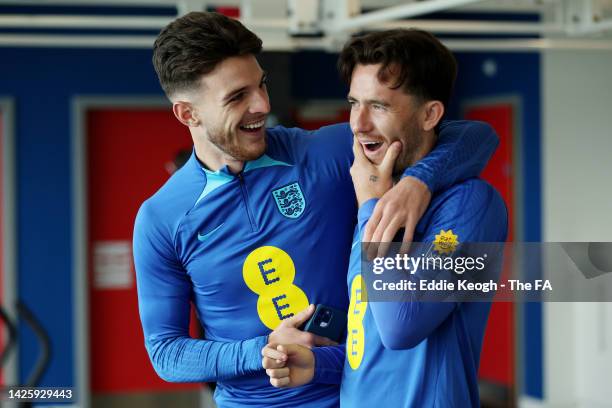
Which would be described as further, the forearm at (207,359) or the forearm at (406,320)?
the forearm at (207,359)

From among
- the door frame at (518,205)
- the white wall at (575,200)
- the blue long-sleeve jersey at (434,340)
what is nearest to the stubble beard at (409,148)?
the blue long-sleeve jersey at (434,340)

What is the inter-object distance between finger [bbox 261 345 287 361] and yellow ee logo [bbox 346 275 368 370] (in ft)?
0.42

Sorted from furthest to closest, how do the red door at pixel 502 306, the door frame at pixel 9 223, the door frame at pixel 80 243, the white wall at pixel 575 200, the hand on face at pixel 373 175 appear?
the red door at pixel 502 306 → the door frame at pixel 80 243 → the door frame at pixel 9 223 → the white wall at pixel 575 200 → the hand on face at pixel 373 175

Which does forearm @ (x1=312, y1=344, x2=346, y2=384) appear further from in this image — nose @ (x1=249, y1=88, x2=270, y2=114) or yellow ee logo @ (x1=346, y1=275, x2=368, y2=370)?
nose @ (x1=249, y1=88, x2=270, y2=114)

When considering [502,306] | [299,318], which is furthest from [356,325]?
[502,306]

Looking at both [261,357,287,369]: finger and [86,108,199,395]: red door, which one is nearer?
[261,357,287,369]: finger

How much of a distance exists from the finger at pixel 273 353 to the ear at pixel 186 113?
19.8 inches

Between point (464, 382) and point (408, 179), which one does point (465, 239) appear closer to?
point (408, 179)

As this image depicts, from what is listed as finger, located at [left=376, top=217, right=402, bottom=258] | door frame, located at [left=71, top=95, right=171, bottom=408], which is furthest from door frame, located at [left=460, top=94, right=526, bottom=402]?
finger, located at [left=376, top=217, right=402, bottom=258]

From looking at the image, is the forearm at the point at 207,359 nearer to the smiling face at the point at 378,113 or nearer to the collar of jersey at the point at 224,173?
the collar of jersey at the point at 224,173

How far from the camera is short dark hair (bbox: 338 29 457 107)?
1.67m

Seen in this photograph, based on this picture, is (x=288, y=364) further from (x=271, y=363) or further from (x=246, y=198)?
(x=246, y=198)

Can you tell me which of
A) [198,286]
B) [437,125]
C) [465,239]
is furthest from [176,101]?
[465,239]

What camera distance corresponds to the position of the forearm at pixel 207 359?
1.74 meters
